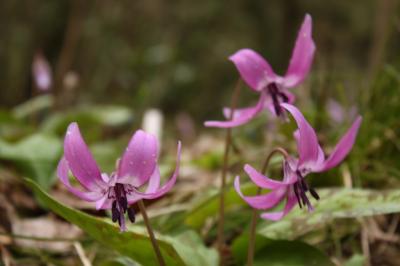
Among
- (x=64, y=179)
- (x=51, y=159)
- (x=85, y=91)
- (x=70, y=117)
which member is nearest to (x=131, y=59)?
(x=85, y=91)

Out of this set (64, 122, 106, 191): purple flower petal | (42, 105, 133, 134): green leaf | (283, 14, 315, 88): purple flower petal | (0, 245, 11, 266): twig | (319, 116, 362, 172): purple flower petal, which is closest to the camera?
(64, 122, 106, 191): purple flower petal

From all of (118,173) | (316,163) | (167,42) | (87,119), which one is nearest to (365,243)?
(316,163)

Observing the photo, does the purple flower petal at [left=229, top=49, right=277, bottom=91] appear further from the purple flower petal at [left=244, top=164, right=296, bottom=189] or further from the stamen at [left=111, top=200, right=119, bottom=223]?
the stamen at [left=111, top=200, right=119, bottom=223]

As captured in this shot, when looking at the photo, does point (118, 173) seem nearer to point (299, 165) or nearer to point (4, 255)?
point (299, 165)

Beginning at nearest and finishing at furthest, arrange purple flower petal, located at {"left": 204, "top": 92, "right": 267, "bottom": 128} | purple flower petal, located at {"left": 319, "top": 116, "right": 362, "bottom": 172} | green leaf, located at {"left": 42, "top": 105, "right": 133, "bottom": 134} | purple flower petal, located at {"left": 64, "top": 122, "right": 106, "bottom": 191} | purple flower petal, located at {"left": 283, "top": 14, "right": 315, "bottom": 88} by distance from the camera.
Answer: purple flower petal, located at {"left": 64, "top": 122, "right": 106, "bottom": 191}
purple flower petal, located at {"left": 319, "top": 116, "right": 362, "bottom": 172}
purple flower petal, located at {"left": 283, "top": 14, "right": 315, "bottom": 88}
purple flower petal, located at {"left": 204, "top": 92, "right": 267, "bottom": 128}
green leaf, located at {"left": 42, "top": 105, "right": 133, "bottom": 134}

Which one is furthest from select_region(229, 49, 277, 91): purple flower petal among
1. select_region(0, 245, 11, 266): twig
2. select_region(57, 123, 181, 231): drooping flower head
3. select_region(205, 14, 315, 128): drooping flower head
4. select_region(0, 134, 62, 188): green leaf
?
select_region(0, 134, 62, 188): green leaf

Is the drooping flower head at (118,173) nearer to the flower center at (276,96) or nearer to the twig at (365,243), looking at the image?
the flower center at (276,96)

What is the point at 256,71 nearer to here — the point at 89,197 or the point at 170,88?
the point at 89,197
